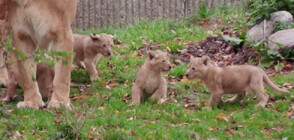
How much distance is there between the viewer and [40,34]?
26.6 feet

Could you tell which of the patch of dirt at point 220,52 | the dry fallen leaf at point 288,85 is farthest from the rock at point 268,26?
the dry fallen leaf at point 288,85

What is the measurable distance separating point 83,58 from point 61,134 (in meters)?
4.20

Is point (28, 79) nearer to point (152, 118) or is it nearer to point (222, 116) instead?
point (152, 118)

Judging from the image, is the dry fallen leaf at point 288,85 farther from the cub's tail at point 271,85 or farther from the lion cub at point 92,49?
the lion cub at point 92,49

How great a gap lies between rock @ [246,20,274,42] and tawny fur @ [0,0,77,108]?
14.3 ft

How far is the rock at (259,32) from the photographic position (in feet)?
38.0

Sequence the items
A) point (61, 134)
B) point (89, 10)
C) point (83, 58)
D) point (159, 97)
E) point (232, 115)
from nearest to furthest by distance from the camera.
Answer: point (61, 134)
point (232, 115)
point (159, 97)
point (83, 58)
point (89, 10)

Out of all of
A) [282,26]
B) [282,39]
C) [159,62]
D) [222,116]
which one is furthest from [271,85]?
[282,26]

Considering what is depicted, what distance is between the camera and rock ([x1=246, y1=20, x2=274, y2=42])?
11594mm

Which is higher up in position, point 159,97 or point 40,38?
point 40,38

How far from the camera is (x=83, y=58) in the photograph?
10.9 m

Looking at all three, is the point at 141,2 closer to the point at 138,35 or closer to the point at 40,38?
the point at 138,35

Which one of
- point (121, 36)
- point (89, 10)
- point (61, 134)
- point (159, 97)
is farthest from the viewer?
point (89, 10)

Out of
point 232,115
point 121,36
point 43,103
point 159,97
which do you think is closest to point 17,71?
point 43,103
